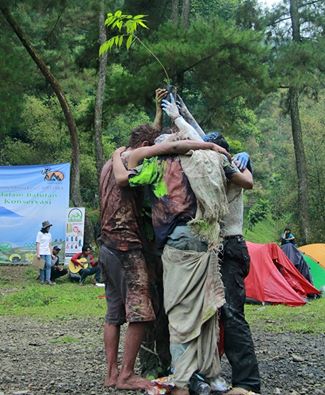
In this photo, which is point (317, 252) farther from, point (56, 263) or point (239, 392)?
point (239, 392)

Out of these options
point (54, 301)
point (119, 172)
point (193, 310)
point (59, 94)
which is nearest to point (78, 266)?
point (54, 301)

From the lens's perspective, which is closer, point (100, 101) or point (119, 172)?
point (119, 172)

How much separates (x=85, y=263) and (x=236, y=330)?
12669 millimetres

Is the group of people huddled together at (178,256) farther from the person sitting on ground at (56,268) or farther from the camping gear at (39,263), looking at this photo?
the person sitting on ground at (56,268)

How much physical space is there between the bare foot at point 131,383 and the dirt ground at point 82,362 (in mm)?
51

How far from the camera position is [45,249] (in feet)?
53.6

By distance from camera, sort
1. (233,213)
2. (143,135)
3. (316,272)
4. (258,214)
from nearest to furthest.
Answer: (233,213) → (143,135) → (316,272) → (258,214)

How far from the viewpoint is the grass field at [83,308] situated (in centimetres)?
924

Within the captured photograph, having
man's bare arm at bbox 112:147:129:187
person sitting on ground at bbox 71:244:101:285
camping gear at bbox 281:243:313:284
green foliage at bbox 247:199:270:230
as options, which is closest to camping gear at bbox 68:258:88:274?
person sitting on ground at bbox 71:244:101:285

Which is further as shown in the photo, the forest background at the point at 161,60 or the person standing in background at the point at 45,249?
the forest background at the point at 161,60

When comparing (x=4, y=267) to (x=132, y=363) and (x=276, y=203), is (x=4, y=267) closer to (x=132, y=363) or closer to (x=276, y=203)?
(x=132, y=363)

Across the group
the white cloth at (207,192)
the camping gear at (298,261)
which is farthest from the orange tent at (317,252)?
the white cloth at (207,192)

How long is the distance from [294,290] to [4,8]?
10189mm

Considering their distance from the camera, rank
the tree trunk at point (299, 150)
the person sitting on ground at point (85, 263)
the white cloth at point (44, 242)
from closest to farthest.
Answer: the white cloth at point (44, 242)
the person sitting on ground at point (85, 263)
the tree trunk at point (299, 150)
